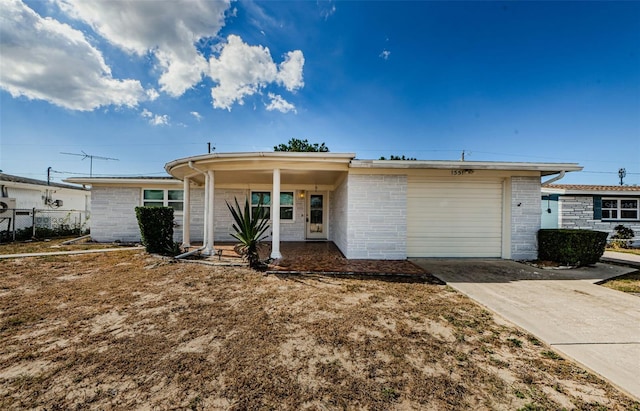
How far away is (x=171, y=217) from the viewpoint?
7.84 m

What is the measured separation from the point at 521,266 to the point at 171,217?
10.6 metres

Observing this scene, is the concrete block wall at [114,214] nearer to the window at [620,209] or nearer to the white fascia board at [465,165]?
the white fascia board at [465,165]

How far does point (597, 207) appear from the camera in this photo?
38.8 ft

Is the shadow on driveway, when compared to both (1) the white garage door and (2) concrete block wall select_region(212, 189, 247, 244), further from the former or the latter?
(2) concrete block wall select_region(212, 189, 247, 244)

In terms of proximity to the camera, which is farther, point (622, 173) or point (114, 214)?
point (622, 173)

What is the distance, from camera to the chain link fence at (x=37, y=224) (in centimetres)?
1149

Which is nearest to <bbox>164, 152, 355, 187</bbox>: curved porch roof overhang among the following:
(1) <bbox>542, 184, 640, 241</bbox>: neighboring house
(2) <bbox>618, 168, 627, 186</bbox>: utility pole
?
(1) <bbox>542, 184, 640, 241</bbox>: neighboring house

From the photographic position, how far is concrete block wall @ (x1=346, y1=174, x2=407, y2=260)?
267 inches

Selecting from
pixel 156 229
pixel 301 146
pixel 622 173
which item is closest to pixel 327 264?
pixel 156 229

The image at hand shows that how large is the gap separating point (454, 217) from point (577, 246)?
2.98 metres

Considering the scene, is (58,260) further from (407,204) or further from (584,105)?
(584,105)

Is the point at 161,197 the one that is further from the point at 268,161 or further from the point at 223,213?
the point at 268,161

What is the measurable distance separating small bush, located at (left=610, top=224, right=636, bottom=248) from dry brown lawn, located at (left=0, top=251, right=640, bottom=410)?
13.8 metres

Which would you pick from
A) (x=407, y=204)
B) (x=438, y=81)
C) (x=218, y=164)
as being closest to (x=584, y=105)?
(x=438, y=81)
